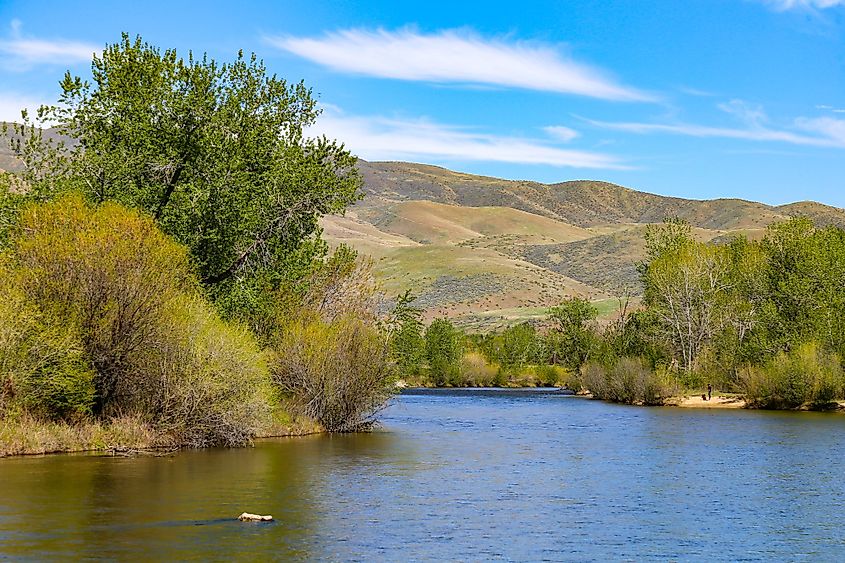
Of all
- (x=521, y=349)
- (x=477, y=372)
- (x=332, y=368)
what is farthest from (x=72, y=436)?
(x=521, y=349)

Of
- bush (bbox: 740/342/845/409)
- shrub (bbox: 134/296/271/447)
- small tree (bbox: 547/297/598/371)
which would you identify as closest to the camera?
shrub (bbox: 134/296/271/447)

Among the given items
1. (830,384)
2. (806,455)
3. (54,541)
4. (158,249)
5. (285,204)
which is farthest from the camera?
(830,384)

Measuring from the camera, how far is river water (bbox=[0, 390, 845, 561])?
72.1 feet

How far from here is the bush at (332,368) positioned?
4459cm

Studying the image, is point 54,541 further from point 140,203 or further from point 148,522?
point 140,203

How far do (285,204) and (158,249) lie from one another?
11.8 metres

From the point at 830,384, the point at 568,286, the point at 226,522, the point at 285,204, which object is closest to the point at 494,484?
the point at 226,522

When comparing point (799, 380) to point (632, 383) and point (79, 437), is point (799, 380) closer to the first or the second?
point (632, 383)

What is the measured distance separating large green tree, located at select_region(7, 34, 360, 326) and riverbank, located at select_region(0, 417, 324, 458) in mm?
8811

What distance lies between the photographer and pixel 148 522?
2375cm

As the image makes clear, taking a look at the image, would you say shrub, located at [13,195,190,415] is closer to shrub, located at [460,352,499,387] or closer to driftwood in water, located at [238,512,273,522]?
driftwood in water, located at [238,512,273,522]

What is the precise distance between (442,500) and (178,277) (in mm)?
15672

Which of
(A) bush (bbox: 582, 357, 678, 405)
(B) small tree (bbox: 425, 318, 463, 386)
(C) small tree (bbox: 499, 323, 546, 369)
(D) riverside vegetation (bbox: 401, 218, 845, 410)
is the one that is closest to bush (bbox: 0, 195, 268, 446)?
(D) riverside vegetation (bbox: 401, 218, 845, 410)

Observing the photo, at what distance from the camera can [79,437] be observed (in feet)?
118
